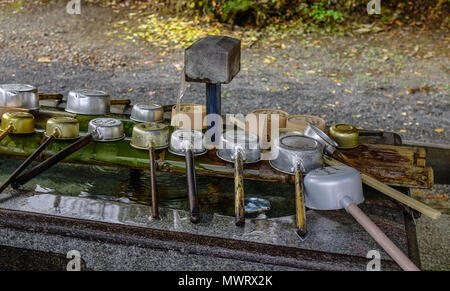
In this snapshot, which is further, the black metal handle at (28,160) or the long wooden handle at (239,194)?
the black metal handle at (28,160)

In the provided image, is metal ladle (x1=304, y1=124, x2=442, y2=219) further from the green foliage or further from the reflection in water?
the green foliage

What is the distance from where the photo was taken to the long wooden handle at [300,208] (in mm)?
1838

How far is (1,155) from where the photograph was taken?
248 centimetres

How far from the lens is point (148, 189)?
96.5 inches

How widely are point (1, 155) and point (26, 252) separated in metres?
0.76

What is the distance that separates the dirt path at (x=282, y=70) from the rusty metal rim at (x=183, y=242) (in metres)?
4.49

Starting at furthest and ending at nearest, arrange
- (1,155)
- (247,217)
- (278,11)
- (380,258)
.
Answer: (278,11), (1,155), (247,217), (380,258)

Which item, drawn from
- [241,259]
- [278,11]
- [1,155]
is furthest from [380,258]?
[278,11]

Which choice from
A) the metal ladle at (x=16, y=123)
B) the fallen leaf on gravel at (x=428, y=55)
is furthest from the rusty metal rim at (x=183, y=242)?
the fallen leaf on gravel at (x=428, y=55)

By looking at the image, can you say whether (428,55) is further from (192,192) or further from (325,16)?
(192,192)

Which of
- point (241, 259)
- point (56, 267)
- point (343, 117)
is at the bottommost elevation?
point (343, 117)

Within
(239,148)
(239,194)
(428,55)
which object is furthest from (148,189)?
(428,55)

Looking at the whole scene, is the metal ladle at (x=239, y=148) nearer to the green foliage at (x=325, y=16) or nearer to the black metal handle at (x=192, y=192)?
the black metal handle at (x=192, y=192)
